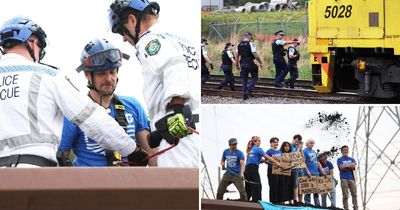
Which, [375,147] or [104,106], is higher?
[104,106]

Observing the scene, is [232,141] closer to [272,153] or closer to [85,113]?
[272,153]

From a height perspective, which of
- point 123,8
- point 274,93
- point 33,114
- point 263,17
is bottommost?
point 33,114

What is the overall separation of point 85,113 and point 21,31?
0.55 metres

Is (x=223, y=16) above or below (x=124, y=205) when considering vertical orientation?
above

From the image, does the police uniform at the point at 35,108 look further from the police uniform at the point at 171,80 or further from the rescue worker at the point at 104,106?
the police uniform at the point at 171,80

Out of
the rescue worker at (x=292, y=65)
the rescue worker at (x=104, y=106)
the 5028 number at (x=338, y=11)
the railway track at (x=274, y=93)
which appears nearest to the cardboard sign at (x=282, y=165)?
the rescue worker at (x=104, y=106)

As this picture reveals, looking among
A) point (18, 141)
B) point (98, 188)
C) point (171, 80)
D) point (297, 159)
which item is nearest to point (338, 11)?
point (171, 80)

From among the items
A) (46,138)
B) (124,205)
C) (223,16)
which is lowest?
(124,205)

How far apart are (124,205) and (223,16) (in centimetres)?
483

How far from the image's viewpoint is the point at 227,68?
746 cm

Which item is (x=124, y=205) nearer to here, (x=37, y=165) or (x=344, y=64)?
(x=37, y=165)

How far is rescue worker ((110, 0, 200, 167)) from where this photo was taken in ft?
13.6

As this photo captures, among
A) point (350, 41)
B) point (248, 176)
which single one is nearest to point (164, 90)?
point (248, 176)

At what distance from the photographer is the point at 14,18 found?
4125mm
